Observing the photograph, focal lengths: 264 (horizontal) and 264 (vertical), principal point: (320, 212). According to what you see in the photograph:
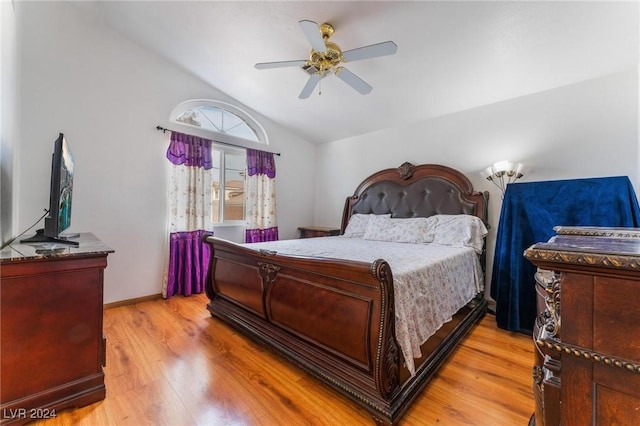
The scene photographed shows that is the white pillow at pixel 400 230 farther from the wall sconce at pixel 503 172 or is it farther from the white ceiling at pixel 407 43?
the white ceiling at pixel 407 43

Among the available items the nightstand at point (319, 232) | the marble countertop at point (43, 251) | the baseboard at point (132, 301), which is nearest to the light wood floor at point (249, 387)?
the baseboard at point (132, 301)

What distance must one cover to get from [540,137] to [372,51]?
2.11 metres

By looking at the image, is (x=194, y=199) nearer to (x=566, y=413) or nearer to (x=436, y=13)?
(x=436, y=13)

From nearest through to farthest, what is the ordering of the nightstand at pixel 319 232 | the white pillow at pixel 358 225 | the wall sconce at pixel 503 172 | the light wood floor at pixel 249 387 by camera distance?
the light wood floor at pixel 249 387 < the wall sconce at pixel 503 172 < the white pillow at pixel 358 225 < the nightstand at pixel 319 232

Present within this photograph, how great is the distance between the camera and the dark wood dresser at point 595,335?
0.53 metres

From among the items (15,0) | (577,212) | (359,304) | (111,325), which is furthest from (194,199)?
(577,212)

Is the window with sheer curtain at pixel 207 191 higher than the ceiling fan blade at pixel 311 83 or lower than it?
lower

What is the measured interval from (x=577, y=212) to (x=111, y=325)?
14.2ft

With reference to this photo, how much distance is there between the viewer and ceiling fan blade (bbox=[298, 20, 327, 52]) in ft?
5.78

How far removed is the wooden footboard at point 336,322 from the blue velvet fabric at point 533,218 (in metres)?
0.46

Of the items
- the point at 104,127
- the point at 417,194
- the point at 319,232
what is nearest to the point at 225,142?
the point at 104,127

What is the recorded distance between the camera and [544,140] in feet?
8.98

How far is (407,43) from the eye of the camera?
7.77ft

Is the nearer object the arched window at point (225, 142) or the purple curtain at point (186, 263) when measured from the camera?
the purple curtain at point (186, 263)
